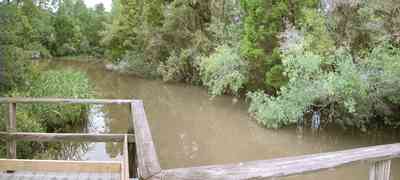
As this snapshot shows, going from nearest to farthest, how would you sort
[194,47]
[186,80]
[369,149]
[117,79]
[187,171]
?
[187,171]
[369,149]
[194,47]
[186,80]
[117,79]

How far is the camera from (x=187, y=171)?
130 cm

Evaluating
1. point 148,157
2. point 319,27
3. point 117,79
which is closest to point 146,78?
point 117,79

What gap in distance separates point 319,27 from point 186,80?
378 inches

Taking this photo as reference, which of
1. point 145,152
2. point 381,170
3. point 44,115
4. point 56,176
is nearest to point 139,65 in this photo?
point 44,115

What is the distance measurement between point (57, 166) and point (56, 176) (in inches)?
13.3

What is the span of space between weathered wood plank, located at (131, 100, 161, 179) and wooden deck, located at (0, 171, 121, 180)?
36.3 inches

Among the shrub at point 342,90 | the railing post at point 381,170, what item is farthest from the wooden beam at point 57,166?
the shrub at point 342,90

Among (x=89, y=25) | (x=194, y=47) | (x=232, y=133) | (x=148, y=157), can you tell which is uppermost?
(x=89, y=25)

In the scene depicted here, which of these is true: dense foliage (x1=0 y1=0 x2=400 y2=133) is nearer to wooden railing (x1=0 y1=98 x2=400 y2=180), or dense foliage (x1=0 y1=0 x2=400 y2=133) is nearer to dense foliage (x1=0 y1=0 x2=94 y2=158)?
dense foliage (x1=0 y1=0 x2=94 y2=158)

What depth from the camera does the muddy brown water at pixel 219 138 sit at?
6.33 m

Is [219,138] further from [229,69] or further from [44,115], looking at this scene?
[44,115]

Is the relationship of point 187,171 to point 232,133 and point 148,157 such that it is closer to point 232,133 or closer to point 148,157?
point 148,157

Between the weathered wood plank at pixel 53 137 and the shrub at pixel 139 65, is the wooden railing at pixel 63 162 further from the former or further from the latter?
the shrub at pixel 139 65

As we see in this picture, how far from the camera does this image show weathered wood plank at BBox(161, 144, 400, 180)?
1278 mm
